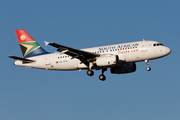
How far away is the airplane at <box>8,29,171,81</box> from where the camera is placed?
4403 cm

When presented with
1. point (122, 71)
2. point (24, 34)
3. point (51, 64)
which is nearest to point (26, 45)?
point (24, 34)

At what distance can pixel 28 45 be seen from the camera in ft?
172

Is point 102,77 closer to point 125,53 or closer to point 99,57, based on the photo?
point 99,57

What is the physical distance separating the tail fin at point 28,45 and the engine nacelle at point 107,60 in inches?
418

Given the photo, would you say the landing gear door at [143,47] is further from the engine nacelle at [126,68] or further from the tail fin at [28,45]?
the tail fin at [28,45]

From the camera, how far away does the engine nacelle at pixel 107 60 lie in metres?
43.2

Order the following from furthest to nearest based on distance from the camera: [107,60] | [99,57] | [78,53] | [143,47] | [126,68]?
[126,68] < [99,57] < [143,47] < [78,53] < [107,60]

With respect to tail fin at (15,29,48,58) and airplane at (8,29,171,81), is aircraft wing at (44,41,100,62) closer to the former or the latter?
airplane at (8,29,171,81)

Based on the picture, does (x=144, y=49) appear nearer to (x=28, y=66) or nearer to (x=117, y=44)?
(x=117, y=44)

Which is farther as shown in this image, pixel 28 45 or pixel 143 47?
pixel 28 45

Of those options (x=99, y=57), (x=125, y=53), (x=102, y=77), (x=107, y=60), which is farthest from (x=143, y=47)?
(x=102, y=77)

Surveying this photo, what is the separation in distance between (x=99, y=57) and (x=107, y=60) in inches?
71.3

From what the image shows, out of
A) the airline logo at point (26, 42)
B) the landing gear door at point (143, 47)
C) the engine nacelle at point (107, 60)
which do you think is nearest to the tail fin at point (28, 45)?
the airline logo at point (26, 42)

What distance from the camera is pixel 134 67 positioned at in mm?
49375
